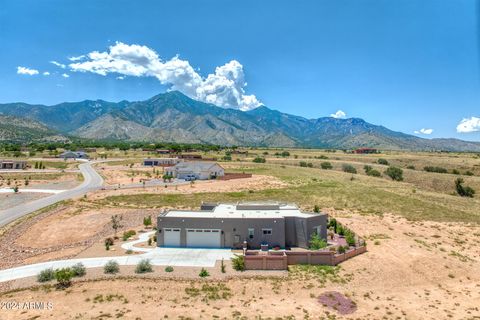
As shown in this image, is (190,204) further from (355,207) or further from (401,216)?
Result: (401,216)

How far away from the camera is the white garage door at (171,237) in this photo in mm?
31969

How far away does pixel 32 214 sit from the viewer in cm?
4338

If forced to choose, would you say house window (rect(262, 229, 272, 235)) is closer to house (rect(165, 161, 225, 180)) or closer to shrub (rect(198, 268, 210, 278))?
shrub (rect(198, 268, 210, 278))

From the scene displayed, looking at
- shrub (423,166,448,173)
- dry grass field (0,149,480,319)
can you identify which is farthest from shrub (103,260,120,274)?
shrub (423,166,448,173)

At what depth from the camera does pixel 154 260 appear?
1093 inches

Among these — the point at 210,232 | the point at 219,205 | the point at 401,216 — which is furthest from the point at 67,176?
the point at 401,216

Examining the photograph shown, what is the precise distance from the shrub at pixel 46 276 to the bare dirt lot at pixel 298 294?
140cm

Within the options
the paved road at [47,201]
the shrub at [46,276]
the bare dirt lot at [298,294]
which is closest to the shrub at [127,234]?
the bare dirt lot at [298,294]

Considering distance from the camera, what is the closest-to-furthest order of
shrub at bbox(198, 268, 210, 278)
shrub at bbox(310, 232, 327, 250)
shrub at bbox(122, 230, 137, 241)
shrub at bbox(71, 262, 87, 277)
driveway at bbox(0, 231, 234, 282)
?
shrub at bbox(71, 262, 87, 277) → shrub at bbox(198, 268, 210, 278) → driveway at bbox(0, 231, 234, 282) → shrub at bbox(310, 232, 327, 250) → shrub at bbox(122, 230, 137, 241)

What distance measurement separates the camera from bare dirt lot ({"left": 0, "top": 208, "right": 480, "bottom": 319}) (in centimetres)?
2020

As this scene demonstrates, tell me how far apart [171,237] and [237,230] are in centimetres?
660

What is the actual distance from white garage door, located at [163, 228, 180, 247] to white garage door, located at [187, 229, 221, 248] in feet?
3.61

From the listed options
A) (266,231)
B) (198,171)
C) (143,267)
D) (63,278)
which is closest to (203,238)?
(266,231)

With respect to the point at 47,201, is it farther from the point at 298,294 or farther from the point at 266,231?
the point at 298,294
